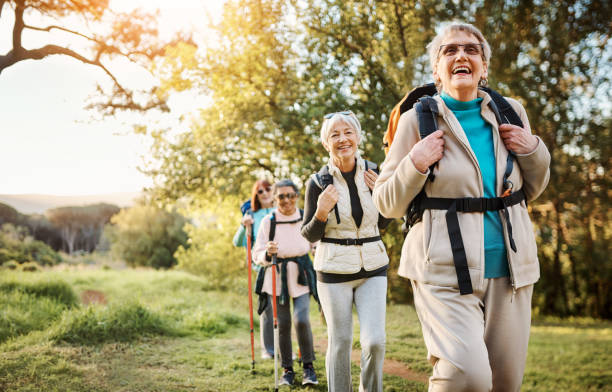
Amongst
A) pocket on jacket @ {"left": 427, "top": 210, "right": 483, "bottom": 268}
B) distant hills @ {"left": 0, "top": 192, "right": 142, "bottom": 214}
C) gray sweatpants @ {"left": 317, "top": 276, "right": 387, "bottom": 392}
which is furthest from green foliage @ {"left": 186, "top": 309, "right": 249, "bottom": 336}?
pocket on jacket @ {"left": 427, "top": 210, "right": 483, "bottom": 268}

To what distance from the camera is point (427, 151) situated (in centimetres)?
209

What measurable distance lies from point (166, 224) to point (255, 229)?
22242 mm

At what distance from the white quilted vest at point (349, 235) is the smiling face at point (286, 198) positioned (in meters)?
1.49

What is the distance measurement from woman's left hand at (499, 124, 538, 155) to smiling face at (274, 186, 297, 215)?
319cm

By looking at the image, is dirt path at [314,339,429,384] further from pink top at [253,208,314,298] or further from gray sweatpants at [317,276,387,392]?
gray sweatpants at [317,276,387,392]

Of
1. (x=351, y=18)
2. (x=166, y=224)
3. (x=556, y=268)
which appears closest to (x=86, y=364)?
(x=351, y=18)

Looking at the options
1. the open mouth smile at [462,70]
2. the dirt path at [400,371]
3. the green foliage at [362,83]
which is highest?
the green foliage at [362,83]

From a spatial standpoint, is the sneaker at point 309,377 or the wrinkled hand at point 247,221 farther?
the wrinkled hand at point 247,221

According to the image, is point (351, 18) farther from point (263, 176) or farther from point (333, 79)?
point (263, 176)

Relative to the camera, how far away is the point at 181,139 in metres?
10.5

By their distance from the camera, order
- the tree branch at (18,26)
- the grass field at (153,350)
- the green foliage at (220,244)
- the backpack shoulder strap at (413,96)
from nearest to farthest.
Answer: the backpack shoulder strap at (413,96), the grass field at (153,350), the tree branch at (18,26), the green foliage at (220,244)

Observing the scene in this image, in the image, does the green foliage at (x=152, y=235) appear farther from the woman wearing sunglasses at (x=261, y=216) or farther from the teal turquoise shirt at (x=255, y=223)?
the woman wearing sunglasses at (x=261, y=216)

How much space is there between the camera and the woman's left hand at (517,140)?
2.19 meters

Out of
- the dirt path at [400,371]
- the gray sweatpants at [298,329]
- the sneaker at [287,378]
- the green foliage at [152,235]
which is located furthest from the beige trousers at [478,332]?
the green foliage at [152,235]
